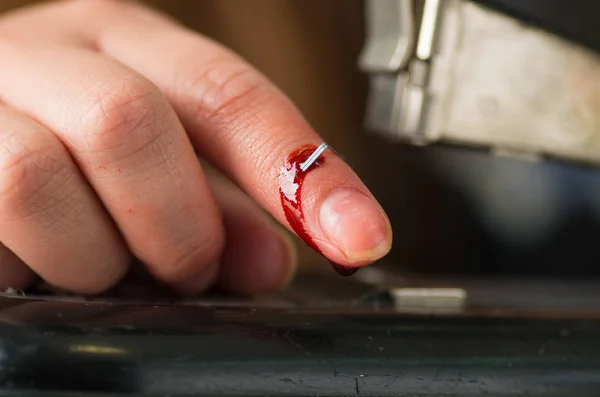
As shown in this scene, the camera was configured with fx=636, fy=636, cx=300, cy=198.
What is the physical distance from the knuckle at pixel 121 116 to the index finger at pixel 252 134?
0.18 feet

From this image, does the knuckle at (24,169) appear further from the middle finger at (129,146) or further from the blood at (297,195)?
the blood at (297,195)

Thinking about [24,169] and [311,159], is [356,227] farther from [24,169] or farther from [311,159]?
[24,169]

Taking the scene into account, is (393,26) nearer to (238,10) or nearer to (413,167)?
(413,167)

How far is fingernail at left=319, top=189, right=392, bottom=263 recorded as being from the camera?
344mm

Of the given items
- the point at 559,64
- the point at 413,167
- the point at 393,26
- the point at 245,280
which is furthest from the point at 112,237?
the point at 413,167

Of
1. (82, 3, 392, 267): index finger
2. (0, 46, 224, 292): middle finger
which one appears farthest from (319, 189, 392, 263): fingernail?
(0, 46, 224, 292): middle finger

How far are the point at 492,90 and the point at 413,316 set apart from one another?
0.71 feet

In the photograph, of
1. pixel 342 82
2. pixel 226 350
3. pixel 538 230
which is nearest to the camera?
pixel 226 350

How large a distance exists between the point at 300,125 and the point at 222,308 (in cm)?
15

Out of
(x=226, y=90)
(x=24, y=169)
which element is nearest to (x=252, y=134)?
(x=226, y=90)

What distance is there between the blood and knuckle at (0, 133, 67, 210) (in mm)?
138

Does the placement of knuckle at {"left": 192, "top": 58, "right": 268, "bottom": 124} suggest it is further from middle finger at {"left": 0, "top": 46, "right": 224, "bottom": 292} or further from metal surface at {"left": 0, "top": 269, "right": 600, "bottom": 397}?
metal surface at {"left": 0, "top": 269, "right": 600, "bottom": 397}

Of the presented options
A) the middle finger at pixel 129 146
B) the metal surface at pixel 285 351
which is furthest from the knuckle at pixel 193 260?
the metal surface at pixel 285 351

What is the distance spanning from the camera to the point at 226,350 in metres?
0.30
